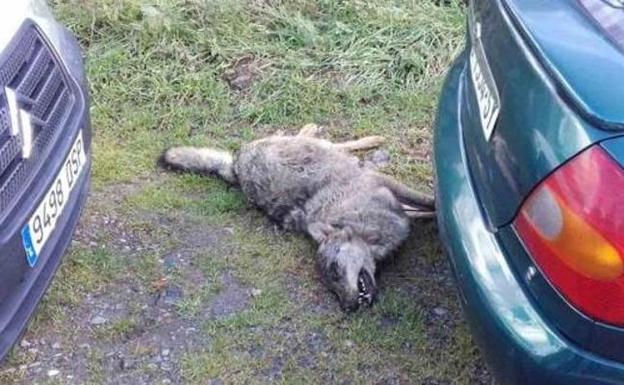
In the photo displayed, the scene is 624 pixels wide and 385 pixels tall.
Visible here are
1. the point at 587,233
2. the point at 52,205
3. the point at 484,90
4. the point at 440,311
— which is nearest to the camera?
the point at 587,233

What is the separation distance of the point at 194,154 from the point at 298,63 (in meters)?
0.96

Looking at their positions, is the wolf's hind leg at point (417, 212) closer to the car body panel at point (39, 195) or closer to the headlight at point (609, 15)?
the car body panel at point (39, 195)

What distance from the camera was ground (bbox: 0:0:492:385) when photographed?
11.4 feet

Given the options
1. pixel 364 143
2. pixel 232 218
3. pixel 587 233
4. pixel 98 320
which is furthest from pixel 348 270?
pixel 587 233

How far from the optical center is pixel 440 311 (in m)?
3.66

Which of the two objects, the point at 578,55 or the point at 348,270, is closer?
the point at 578,55

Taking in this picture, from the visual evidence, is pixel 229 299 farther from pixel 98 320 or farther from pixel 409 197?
pixel 409 197

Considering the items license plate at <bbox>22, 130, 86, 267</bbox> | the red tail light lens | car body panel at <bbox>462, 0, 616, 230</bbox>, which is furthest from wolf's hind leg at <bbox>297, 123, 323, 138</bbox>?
the red tail light lens

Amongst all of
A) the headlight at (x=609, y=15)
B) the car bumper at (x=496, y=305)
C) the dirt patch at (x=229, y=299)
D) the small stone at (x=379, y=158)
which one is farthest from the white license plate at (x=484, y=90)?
the small stone at (x=379, y=158)

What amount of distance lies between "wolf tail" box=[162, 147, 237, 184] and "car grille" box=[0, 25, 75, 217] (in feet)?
3.60

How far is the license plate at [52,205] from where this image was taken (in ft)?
9.66

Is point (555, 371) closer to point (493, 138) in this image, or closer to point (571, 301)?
point (571, 301)

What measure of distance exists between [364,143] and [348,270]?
3.40 feet

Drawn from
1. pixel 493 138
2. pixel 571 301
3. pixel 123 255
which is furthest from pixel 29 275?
pixel 571 301
